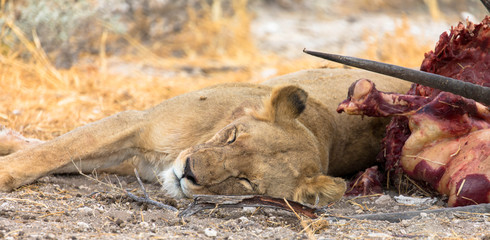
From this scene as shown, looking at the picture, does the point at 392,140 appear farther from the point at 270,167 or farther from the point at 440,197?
the point at 270,167

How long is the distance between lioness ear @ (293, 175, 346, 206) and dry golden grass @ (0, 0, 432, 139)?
212 centimetres

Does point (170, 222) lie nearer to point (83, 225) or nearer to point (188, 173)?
point (188, 173)

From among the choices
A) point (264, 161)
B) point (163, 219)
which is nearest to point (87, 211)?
point (163, 219)

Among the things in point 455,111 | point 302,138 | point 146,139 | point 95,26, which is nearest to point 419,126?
point 455,111

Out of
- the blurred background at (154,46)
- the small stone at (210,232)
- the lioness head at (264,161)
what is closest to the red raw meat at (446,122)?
the lioness head at (264,161)

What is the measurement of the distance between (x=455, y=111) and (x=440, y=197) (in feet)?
1.60

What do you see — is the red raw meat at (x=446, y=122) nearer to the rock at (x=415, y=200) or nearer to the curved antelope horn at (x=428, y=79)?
the rock at (x=415, y=200)

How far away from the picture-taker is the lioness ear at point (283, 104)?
3.27m

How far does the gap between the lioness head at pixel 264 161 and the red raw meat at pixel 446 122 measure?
303mm

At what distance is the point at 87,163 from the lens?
11.1 ft

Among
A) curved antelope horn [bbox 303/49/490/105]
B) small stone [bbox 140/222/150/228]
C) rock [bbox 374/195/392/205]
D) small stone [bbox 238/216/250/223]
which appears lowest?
small stone [bbox 140/222/150/228]

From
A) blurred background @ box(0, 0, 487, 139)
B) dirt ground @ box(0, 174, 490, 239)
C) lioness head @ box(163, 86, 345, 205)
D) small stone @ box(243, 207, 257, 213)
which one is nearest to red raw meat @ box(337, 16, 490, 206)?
dirt ground @ box(0, 174, 490, 239)

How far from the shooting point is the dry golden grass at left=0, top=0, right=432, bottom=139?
5082 mm

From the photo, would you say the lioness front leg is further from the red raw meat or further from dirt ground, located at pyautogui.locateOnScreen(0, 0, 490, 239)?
the red raw meat
